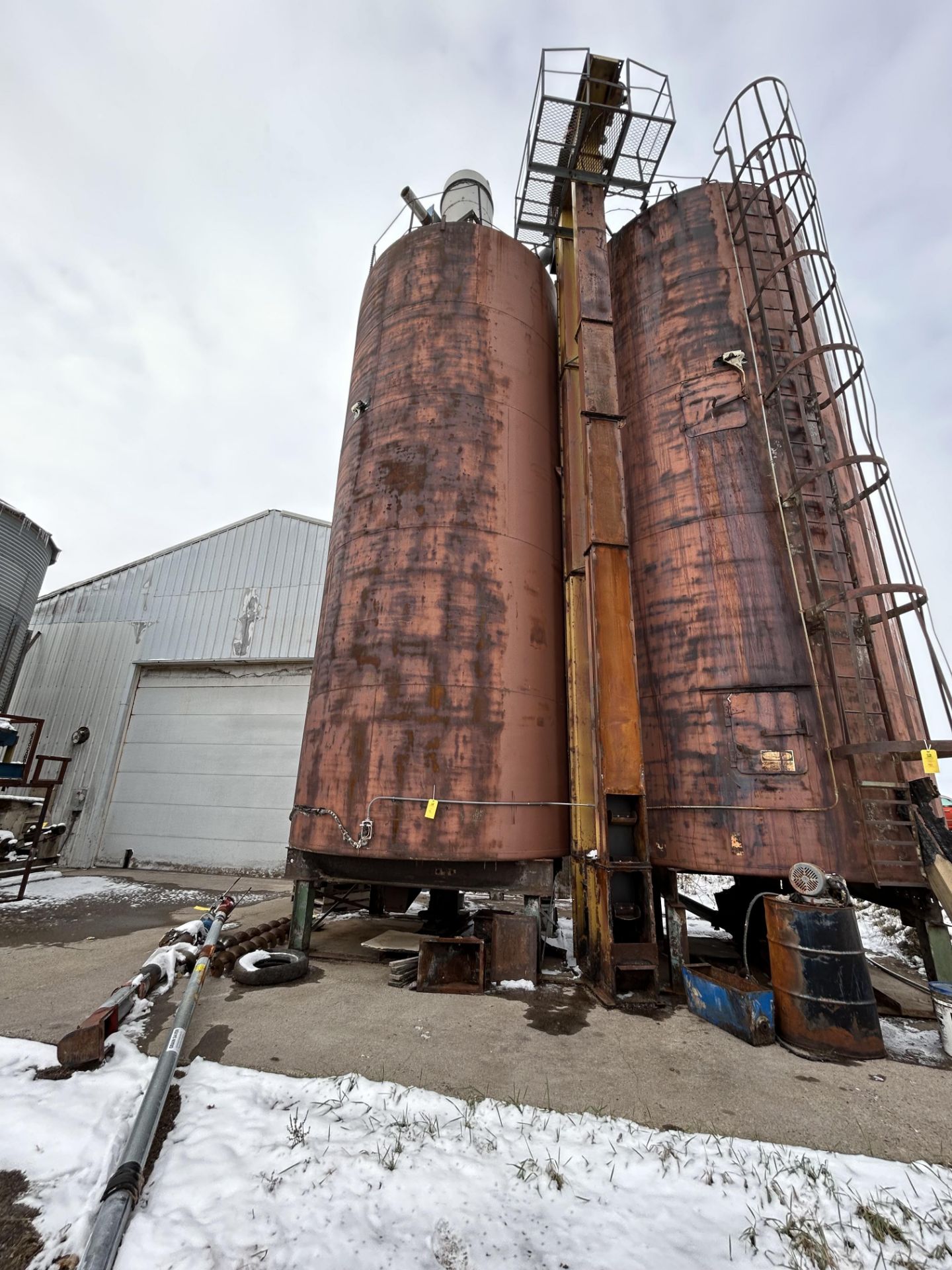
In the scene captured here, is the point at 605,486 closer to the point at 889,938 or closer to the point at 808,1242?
the point at 808,1242

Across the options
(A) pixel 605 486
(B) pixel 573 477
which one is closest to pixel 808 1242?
(A) pixel 605 486

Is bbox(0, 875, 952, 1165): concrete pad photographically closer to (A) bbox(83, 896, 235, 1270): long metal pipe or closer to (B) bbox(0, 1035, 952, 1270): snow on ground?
(B) bbox(0, 1035, 952, 1270): snow on ground

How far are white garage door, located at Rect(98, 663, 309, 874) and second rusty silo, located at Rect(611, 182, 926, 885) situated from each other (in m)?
10.3

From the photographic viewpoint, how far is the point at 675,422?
8.45 meters

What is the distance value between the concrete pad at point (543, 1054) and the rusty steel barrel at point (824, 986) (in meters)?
0.22

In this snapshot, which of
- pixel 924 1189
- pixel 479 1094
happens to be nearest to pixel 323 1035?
pixel 479 1094

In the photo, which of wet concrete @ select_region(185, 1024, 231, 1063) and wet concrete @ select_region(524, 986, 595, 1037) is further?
wet concrete @ select_region(524, 986, 595, 1037)

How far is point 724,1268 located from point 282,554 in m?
16.0

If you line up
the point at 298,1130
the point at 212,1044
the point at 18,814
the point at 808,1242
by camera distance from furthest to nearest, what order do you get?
the point at 18,814 < the point at 212,1044 < the point at 298,1130 < the point at 808,1242

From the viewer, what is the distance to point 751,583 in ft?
24.0

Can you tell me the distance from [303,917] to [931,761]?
749cm

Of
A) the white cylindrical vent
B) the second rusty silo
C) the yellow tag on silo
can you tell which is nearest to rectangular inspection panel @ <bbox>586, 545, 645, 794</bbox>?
the second rusty silo

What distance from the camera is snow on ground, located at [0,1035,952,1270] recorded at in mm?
2562

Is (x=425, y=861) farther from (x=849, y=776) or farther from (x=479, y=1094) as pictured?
(x=849, y=776)
